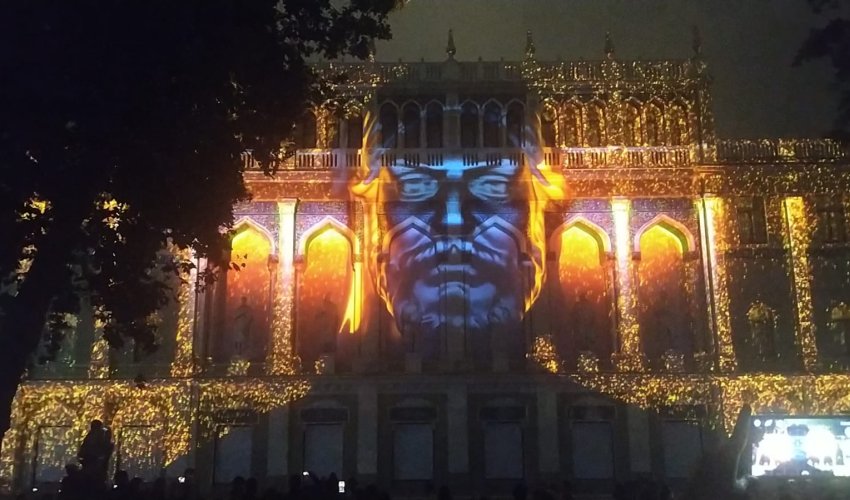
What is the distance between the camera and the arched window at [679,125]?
3138 cm

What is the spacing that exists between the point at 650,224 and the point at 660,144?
317cm

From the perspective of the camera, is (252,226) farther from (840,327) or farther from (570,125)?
(840,327)

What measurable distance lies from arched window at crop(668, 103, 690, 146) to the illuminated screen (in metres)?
21.1

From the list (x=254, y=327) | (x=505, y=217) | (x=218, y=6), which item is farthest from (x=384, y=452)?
(x=218, y=6)

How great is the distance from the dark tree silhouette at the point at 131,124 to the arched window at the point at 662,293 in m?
17.8

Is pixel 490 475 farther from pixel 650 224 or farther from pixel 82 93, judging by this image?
pixel 82 93

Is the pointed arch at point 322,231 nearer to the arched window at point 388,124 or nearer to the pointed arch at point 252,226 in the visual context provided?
the pointed arch at point 252,226

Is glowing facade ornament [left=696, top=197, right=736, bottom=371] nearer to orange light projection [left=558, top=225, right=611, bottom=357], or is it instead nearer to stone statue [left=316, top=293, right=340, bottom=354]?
orange light projection [left=558, top=225, right=611, bottom=357]

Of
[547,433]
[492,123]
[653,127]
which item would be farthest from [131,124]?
[653,127]

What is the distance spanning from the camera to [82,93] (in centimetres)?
1274

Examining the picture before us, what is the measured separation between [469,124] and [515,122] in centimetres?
175

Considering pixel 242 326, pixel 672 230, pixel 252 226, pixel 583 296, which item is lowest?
pixel 242 326

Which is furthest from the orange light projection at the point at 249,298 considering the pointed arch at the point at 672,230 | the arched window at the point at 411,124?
the pointed arch at the point at 672,230

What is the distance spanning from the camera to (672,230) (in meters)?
30.9
